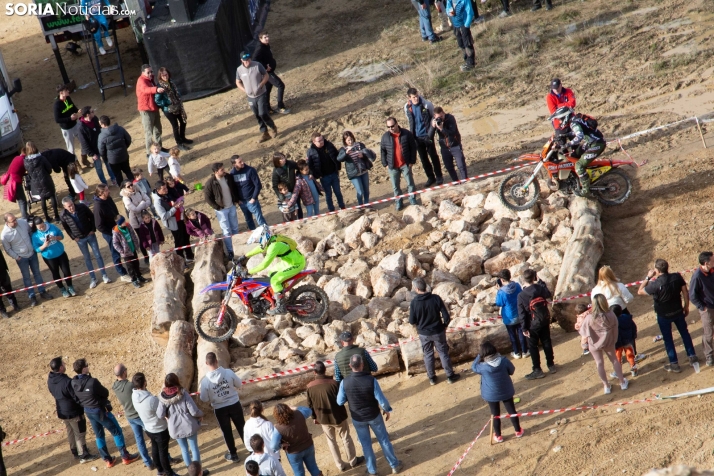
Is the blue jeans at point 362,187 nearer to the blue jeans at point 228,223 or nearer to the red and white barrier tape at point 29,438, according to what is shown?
the blue jeans at point 228,223

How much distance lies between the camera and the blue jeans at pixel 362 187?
14.7 meters

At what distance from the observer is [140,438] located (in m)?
10.2

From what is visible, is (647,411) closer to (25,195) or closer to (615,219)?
(615,219)

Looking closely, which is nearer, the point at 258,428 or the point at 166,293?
the point at 258,428

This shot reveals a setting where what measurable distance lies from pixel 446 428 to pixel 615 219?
5.09 metres

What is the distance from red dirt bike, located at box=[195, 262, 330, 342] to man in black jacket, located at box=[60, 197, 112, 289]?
3.49m

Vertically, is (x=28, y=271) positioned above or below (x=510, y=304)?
above

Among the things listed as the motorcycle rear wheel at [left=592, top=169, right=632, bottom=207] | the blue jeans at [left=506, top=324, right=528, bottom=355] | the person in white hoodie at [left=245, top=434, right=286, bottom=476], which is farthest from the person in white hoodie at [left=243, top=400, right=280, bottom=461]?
the motorcycle rear wheel at [left=592, top=169, right=632, bottom=207]

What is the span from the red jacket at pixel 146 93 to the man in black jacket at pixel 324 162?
14.3ft

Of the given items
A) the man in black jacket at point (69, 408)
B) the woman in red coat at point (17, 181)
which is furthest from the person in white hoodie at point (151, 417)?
the woman in red coat at point (17, 181)

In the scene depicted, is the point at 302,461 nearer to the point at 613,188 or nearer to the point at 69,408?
the point at 69,408

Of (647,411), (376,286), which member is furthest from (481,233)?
(647,411)

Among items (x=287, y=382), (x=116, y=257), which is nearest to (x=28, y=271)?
(x=116, y=257)

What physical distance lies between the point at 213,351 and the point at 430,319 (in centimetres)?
306
